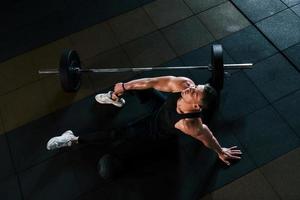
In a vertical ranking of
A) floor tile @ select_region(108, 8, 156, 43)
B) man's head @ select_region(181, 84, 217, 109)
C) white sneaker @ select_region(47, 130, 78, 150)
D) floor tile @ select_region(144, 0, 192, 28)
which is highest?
man's head @ select_region(181, 84, 217, 109)

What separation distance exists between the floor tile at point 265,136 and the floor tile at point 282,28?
932 mm

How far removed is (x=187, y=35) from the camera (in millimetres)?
4391

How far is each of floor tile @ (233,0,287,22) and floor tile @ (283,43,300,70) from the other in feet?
1.84

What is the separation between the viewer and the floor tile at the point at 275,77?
3.77 metres

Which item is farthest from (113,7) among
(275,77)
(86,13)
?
(275,77)

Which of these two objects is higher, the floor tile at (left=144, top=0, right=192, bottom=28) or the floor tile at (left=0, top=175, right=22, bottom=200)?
the floor tile at (left=144, top=0, right=192, bottom=28)

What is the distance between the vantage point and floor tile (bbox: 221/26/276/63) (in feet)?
13.3

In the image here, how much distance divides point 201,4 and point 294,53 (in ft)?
4.41

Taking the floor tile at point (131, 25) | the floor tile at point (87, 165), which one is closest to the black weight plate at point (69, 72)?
the floor tile at point (87, 165)

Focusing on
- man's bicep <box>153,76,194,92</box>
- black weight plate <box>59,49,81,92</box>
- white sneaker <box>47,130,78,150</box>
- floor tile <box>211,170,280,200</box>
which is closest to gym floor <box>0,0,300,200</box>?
floor tile <box>211,170,280,200</box>

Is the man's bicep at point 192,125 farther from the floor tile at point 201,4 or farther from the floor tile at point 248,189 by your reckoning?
the floor tile at point 201,4

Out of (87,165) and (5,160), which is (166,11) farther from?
(5,160)

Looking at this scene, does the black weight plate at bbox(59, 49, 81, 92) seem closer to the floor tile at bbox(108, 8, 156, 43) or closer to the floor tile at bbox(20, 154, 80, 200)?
the floor tile at bbox(20, 154, 80, 200)

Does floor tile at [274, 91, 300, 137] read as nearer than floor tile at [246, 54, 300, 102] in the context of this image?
Yes
